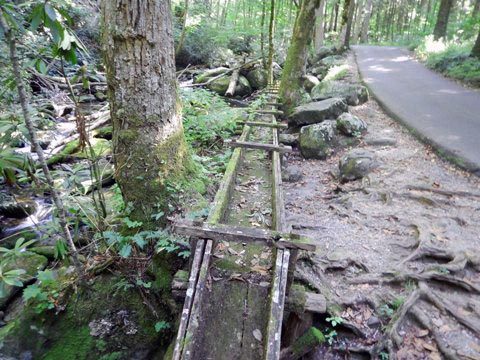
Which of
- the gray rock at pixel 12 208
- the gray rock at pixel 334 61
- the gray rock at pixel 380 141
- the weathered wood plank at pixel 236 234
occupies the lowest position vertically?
the gray rock at pixel 12 208

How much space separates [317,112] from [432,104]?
3796 millimetres

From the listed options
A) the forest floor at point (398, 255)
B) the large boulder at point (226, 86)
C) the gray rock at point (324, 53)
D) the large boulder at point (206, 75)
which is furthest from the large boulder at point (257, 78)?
the forest floor at point (398, 255)

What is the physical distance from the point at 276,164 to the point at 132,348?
3410mm

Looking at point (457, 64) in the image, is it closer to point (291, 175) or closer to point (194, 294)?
point (291, 175)

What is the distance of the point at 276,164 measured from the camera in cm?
567

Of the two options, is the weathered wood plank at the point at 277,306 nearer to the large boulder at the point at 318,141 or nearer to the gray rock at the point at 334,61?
the large boulder at the point at 318,141

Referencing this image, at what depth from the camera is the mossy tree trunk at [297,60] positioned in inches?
408

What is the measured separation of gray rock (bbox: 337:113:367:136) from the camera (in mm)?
8945

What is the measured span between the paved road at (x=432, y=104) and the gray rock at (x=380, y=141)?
2.09 ft

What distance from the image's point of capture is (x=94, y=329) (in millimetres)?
3527

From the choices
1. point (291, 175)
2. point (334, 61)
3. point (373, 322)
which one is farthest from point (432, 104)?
point (334, 61)

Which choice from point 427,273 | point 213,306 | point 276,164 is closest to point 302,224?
point 276,164

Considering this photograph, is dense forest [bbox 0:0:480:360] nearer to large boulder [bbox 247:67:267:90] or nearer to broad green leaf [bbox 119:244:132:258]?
broad green leaf [bbox 119:244:132:258]

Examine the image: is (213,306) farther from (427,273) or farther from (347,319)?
(427,273)
